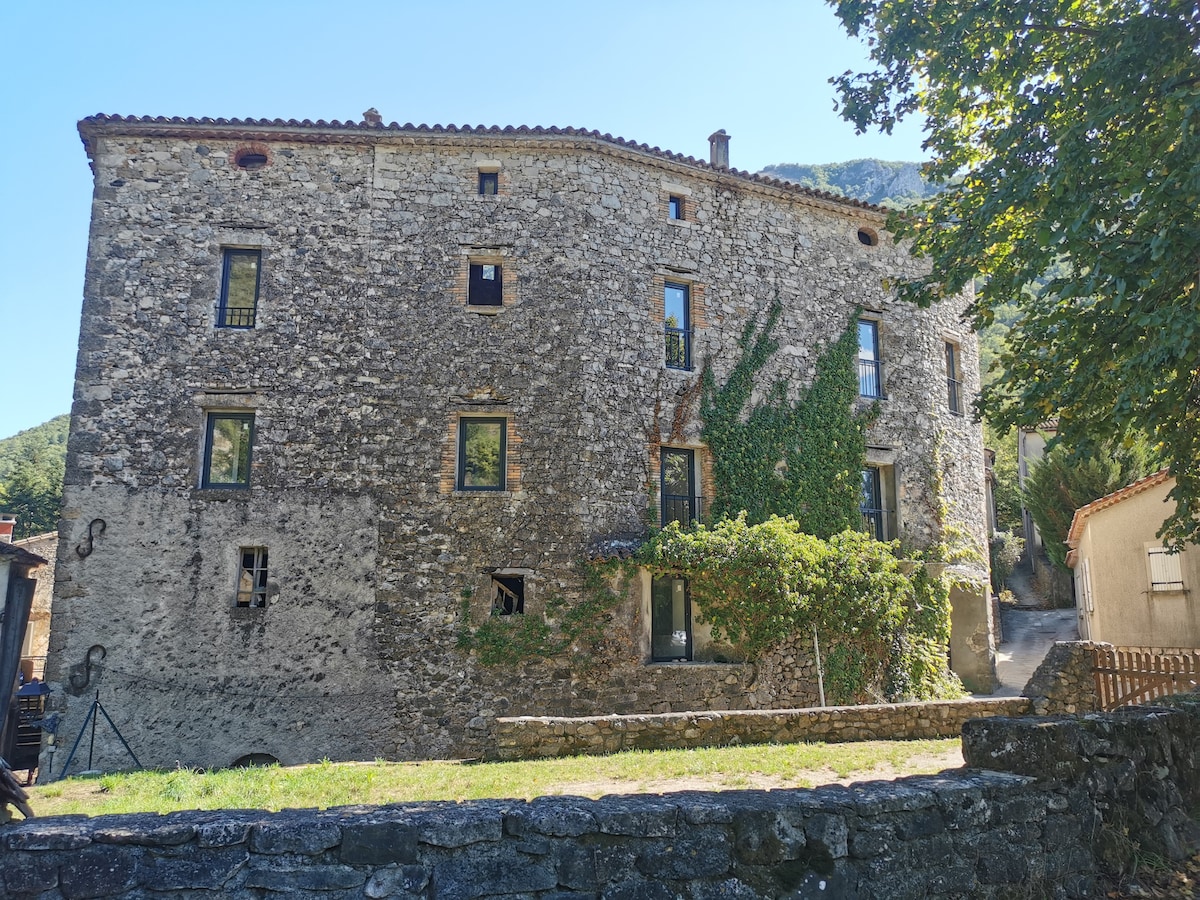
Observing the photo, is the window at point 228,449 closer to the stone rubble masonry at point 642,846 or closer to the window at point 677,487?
the window at point 677,487

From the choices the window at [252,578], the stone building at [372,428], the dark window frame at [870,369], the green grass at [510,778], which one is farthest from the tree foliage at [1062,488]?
the window at [252,578]

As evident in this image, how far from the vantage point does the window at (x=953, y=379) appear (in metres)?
20.2

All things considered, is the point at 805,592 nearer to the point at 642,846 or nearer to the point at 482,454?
the point at 482,454

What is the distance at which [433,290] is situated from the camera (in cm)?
1552

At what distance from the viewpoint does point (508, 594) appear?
14.8 m

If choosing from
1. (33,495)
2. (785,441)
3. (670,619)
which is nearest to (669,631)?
(670,619)

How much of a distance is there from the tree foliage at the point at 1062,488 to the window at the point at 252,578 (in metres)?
24.7

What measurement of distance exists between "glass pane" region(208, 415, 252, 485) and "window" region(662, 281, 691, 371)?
820 cm

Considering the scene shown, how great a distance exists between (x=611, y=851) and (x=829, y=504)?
1377cm

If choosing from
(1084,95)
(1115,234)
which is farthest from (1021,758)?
(1084,95)

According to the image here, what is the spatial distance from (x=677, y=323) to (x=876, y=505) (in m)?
6.18

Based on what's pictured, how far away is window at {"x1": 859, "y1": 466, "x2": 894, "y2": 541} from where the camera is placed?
1802 centimetres

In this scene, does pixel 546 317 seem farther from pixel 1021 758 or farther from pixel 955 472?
pixel 1021 758

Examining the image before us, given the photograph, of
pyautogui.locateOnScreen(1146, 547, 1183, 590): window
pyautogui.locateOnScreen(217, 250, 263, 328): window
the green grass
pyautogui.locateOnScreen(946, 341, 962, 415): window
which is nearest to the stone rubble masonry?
the green grass
